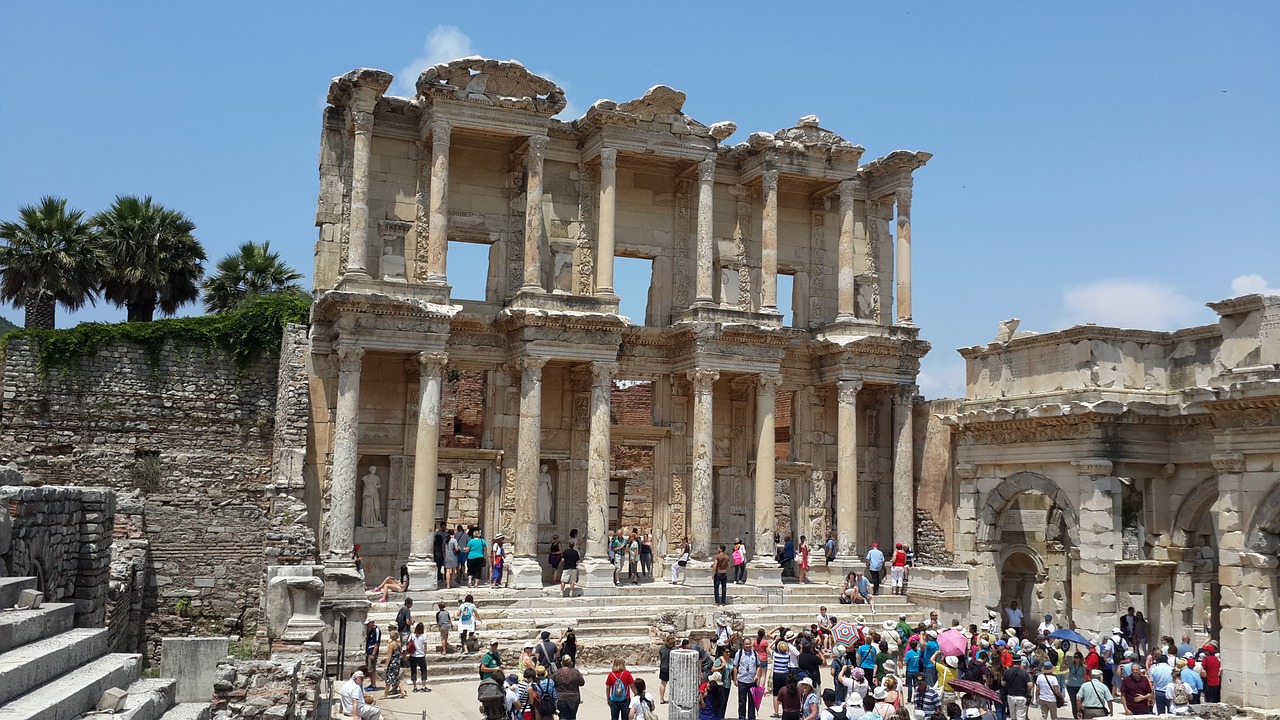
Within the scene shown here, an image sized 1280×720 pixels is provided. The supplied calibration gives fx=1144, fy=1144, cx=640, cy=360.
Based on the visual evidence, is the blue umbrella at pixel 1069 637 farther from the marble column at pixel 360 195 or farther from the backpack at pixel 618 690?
the marble column at pixel 360 195

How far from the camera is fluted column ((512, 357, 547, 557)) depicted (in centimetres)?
2488

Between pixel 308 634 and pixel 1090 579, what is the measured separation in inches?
528

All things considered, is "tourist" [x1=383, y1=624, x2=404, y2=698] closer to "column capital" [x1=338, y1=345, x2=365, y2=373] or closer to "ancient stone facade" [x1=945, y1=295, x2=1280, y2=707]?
"column capital" [x1=338, y1=345, x2=365, y2=373]

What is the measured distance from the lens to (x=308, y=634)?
55.6ft

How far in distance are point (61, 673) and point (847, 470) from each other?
68.7ft

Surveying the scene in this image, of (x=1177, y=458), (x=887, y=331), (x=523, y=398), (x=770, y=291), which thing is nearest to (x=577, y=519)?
(x=523, y=398)

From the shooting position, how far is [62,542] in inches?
596

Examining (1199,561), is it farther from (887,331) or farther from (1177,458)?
(887,331)

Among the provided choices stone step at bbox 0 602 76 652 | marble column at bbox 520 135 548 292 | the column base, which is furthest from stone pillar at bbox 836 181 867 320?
stone step at bbox 0 602 76 652

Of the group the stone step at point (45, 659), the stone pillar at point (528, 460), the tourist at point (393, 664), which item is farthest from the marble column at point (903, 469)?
the stone step at point (45, 659)

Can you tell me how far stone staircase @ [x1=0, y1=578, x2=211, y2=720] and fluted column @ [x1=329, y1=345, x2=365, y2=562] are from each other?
39.5 ft

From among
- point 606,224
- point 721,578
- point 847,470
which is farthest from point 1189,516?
point 606,224

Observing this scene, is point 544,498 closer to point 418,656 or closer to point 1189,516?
point 418,656

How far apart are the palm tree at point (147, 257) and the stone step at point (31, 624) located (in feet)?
68.8
